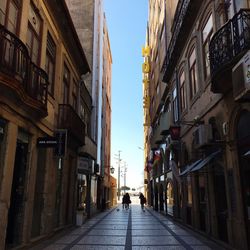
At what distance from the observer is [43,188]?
1199 cm

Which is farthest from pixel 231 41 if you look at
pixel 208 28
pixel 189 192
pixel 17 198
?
pixel 189 192

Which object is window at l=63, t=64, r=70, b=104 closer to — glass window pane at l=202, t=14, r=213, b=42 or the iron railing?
glass window pane at l=202, t=14, r=213, b=42

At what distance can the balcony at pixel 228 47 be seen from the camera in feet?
27.0

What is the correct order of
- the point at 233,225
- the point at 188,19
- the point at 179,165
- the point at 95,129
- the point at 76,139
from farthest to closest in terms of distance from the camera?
the point at 95,129
the point at 179,165
the point at 76,139
the point at 188,19
the point at 233,225

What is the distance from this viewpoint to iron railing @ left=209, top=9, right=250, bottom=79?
27.0 ft

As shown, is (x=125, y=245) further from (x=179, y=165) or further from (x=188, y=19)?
(x=188, y=19)

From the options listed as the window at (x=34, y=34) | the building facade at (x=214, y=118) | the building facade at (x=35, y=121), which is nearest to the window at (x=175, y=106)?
the building facade at (x=214, y=118)

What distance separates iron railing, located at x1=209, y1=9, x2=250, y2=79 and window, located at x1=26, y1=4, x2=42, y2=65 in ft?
19.3

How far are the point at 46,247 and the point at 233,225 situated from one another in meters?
5.78

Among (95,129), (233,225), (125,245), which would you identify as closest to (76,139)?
(125,245)

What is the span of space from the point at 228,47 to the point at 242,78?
5.96ft

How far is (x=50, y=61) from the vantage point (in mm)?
13508

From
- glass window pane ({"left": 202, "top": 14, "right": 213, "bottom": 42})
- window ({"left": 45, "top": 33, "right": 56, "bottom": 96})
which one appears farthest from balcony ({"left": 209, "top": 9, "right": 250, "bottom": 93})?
window ({"left": 45, "top": 33, "right": 56, "bottom": 96})

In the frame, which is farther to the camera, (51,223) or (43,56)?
(51,223)
